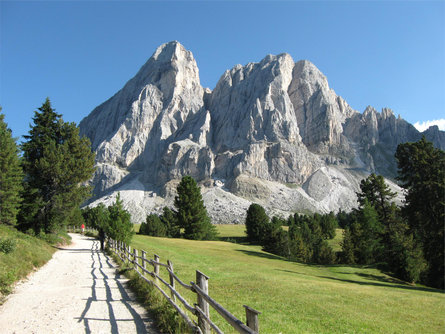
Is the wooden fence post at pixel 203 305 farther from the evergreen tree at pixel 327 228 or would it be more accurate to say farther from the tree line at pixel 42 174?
Result: the evergreen tree at pixel 327 228

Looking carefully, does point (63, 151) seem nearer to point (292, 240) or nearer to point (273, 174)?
point (292, 240)

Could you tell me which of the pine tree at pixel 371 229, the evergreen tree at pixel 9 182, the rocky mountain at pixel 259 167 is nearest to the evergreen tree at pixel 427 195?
the pine tree at pixel 371 229

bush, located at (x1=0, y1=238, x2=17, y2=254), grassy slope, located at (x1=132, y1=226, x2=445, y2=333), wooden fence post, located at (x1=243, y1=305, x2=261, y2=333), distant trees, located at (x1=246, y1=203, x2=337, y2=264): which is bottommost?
distant trees, located at (x1=246, y1=203, x2=337, y2=264)

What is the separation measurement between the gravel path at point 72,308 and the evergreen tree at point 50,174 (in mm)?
16273

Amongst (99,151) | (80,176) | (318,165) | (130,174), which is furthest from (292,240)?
(99,151)

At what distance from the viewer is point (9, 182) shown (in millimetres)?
25562

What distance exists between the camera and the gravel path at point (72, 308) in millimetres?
7367

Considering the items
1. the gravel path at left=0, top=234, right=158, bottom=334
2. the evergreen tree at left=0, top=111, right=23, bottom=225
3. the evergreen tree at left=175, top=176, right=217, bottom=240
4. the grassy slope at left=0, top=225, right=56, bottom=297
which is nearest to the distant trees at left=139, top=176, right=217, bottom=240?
the evergreen tree at left=175, top=176, right=217, bottom=240

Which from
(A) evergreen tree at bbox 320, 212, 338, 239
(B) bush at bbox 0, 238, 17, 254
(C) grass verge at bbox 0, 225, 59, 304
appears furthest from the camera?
(A) evergreen tree at bbox 320, 212, 338, 239

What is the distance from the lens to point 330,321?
9562 mm

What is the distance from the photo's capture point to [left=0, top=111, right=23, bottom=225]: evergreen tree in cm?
2528

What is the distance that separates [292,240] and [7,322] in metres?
60.8

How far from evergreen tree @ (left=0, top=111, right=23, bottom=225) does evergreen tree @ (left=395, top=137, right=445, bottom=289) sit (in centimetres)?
3907

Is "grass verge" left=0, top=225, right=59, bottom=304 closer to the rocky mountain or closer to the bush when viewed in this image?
the bush
